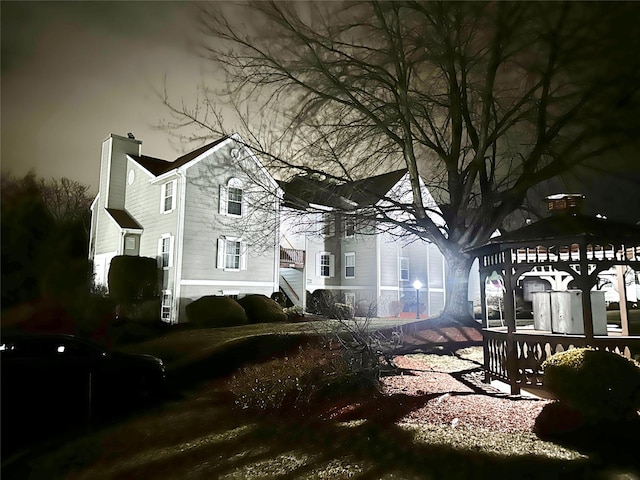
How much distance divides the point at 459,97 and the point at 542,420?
8.21 m

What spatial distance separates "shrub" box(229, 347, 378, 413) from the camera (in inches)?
229

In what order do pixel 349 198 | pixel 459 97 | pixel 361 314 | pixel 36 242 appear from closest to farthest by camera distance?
pixel 36 242, pixel 361 314, pixel 459 97, pixel 349 198

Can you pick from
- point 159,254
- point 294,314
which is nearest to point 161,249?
point 159,254

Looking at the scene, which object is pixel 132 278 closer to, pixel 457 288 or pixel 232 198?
pixel 232 198

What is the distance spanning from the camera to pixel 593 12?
845 centimetres

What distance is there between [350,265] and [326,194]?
366 inches

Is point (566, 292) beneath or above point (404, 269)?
beneath

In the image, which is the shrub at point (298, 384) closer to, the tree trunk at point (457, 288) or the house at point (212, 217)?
the house at point (212, 217)

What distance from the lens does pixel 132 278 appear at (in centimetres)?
966

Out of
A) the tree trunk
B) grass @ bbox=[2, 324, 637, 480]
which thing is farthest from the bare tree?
grass @ bbox=[2, 324, 637, 480]

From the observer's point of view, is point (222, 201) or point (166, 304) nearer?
point (166, 304)

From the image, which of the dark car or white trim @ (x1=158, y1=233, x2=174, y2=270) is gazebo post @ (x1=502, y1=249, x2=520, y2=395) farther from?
white trim @ (x1=158, y1=233, x2=174, y2=270)

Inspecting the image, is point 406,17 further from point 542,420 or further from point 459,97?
point 542,420

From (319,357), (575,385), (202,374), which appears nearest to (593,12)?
(575,385)
